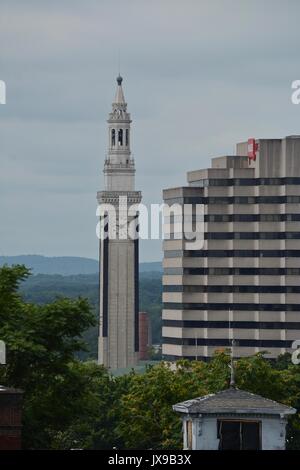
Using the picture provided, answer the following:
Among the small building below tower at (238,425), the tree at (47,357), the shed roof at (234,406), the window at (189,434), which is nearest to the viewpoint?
the small building below tower at (238,425)

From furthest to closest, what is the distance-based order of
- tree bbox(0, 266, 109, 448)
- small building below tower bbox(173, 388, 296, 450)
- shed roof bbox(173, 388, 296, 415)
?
tree bbox(0, 266, 109, 448)
shed roof bbox(173, 388, 296, 415)
small building below tower bbox(173, 388, 296, 450)

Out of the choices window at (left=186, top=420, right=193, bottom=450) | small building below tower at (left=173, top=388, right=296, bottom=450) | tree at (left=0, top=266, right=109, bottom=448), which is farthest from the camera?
tree at (left=0, top=266, right=109, bottom=448)

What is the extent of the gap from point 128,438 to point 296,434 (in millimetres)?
10167

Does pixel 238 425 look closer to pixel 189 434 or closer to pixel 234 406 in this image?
pixel 234 406

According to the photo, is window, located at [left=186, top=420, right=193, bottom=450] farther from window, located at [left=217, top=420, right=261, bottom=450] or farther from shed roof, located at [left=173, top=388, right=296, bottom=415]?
window, located at [left=217, top=420, right=261, bottom=450]

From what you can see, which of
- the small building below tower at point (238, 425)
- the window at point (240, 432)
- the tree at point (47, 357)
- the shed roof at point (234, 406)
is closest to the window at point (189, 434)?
the shed roof at point (234, 406)

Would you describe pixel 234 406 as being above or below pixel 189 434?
above

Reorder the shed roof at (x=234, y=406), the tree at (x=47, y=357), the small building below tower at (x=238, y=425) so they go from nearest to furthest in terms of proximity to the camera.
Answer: the small building below tower at (x=238, y=425), the shed roof at (x=234, y=406), the tree at (x=47, y=357)

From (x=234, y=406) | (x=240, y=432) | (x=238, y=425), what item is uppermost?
(x=234, y=406)

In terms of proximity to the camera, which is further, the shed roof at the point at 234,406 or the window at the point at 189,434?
the window at the point at 189,434

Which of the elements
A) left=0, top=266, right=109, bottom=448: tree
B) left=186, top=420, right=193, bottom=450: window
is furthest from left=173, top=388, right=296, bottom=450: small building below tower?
left=0, top=266, right=109, bottom=448: tree

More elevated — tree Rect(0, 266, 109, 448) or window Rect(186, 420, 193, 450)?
tree Rect(0, 266, 109, 448)

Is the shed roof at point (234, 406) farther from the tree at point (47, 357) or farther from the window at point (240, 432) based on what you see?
the tree at point (47, 357)

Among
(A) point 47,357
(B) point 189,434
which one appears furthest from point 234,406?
(A) point 47,357
